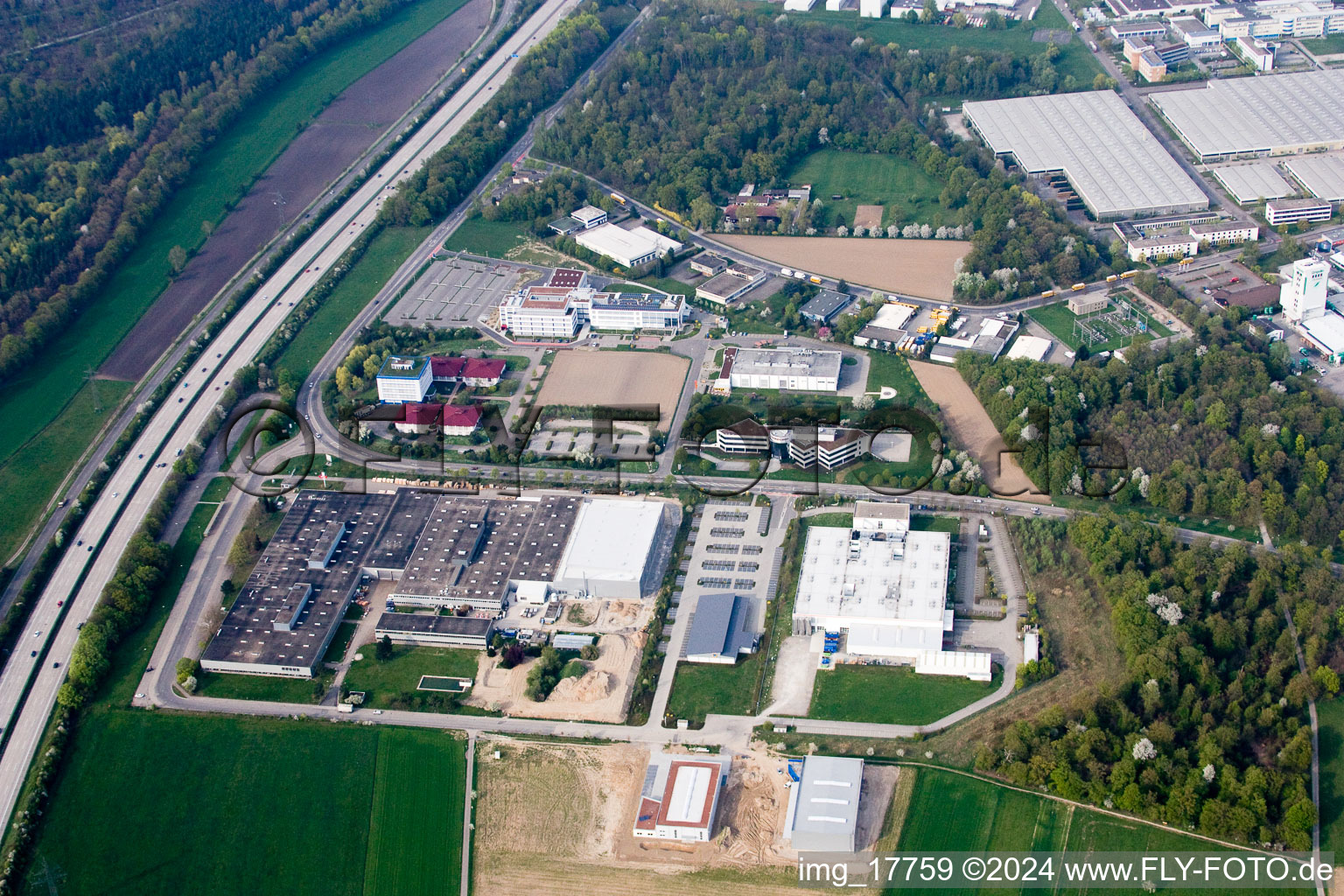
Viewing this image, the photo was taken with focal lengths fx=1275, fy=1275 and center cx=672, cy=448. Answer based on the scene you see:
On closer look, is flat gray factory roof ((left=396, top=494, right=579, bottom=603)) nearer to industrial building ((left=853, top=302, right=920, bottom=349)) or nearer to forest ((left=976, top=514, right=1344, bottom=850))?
industrial building ((left=853, top=302, right=920, bottom=349))

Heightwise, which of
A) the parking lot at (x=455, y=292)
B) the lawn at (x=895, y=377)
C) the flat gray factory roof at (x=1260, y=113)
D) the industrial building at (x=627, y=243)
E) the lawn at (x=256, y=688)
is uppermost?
the flat gray factory roof at (x=1260, y=113)

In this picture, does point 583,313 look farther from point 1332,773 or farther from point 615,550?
point 1332,773

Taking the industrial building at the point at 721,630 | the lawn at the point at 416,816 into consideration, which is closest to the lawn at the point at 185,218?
the lawn at the point at 416,816

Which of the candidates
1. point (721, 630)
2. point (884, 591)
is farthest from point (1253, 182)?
point (721, 630)

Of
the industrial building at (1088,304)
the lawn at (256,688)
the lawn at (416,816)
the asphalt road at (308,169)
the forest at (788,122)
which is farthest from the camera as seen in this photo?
the forest at (788,122)

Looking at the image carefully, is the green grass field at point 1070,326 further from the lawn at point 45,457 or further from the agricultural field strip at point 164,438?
the lawn at point 45,457

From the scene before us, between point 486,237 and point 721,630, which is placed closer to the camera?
point 721,630

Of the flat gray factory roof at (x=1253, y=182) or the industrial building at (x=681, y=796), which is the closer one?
the industrial building at (x=681, y=796)
